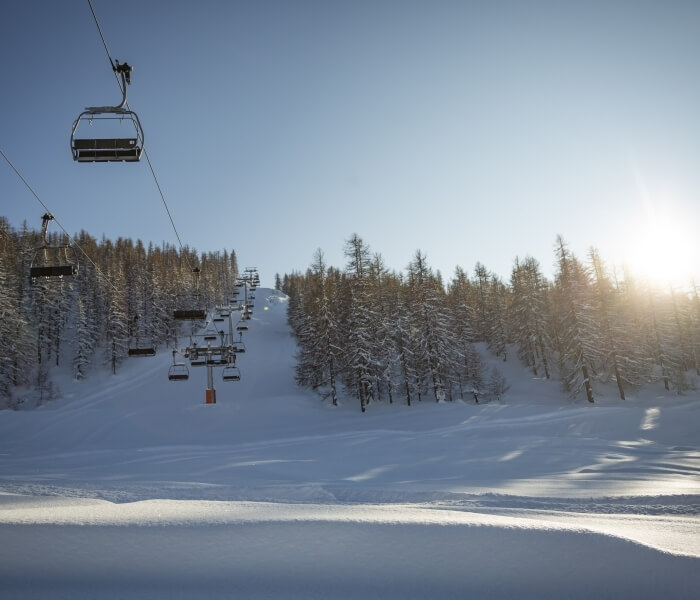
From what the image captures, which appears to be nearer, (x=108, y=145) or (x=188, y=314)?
(x=108, y=145)

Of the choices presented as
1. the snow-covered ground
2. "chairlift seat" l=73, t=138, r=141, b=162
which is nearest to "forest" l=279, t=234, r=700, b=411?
the snow-covered ground

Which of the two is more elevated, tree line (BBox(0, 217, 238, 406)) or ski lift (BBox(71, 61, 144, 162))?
tree line (BBox(0, 217, 238, 406))

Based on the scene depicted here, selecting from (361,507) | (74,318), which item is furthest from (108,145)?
(74,318)

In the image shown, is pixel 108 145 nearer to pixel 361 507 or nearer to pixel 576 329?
pixel 361 507

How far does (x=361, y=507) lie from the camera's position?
227 inches

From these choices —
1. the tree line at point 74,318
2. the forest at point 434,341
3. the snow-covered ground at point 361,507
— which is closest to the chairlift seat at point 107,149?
the snow-covered ground at point 361,507

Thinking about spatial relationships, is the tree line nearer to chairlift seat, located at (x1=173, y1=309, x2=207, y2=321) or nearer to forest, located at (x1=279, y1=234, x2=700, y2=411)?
forest, located at (x1=279, y1=234, x2=700, y2=411)

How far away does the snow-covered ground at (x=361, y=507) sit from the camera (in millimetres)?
3453

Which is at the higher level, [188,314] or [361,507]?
[188,314]

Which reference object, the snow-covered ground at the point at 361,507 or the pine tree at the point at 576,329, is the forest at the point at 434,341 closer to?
the pine tree at the point at 576,329

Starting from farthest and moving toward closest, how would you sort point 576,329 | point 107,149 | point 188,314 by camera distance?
1. point 576,329
2. point 188,314
3. point 107,149

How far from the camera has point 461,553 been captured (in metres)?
3.77

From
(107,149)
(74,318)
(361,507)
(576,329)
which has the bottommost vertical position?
(361,507)

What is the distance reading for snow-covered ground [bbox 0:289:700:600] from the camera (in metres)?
3.45
